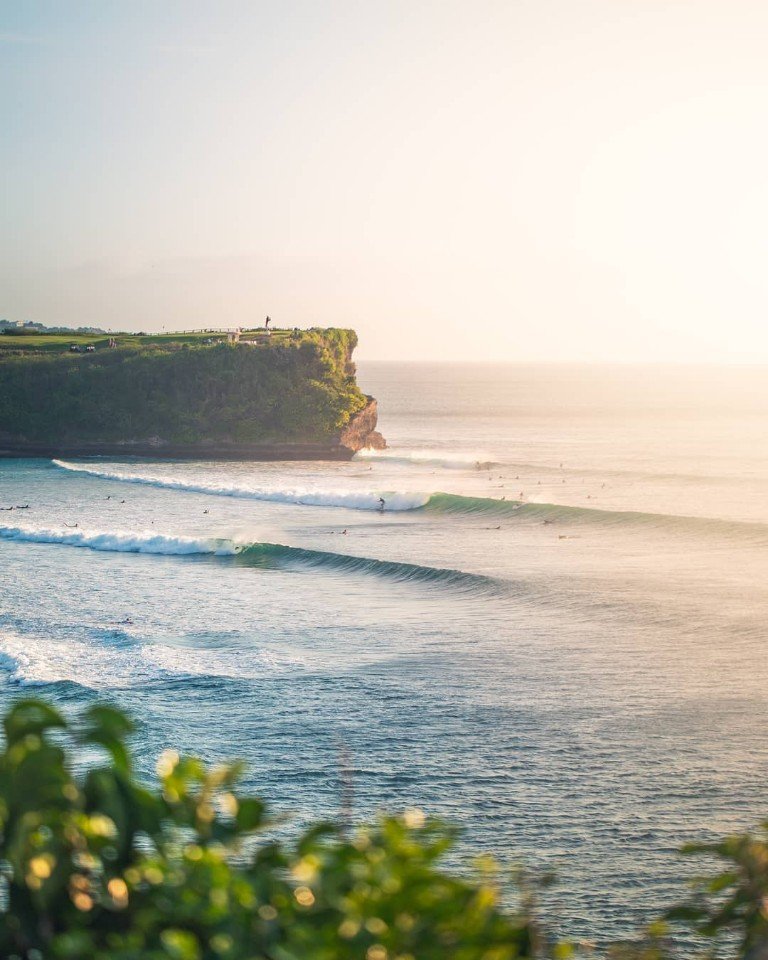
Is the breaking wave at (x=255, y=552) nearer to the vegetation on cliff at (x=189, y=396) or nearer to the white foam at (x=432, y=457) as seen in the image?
the white foam at (x=432, y=457)

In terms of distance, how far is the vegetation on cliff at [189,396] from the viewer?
90000 millimetres

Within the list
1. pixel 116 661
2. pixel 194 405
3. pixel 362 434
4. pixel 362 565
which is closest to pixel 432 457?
pixel 362 434

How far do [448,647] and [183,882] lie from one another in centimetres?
2339

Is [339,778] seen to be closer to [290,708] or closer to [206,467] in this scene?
[290,708]

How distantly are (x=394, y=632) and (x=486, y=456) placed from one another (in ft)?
205

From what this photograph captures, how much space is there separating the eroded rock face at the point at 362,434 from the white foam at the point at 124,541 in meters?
42.1

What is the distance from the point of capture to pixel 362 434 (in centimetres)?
9081

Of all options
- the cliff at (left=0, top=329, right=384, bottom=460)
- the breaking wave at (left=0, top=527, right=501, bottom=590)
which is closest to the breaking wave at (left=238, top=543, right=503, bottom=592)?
the breaking wave at (left=0, top=527, right=501, bottom=590)

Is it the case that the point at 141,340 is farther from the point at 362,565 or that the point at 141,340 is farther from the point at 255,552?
the point at 362,565

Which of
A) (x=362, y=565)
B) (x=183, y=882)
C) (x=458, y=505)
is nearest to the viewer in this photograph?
(x=183, y=882)

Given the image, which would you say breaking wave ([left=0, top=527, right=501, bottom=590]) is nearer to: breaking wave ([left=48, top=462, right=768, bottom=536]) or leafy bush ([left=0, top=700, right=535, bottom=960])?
breaking wave ([left=48, top=462, right=768, bottom=536])

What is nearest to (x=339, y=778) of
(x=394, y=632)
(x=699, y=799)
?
(x=699, y=799)

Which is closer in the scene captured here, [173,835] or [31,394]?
[173,835]

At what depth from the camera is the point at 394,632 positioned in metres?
28.3
